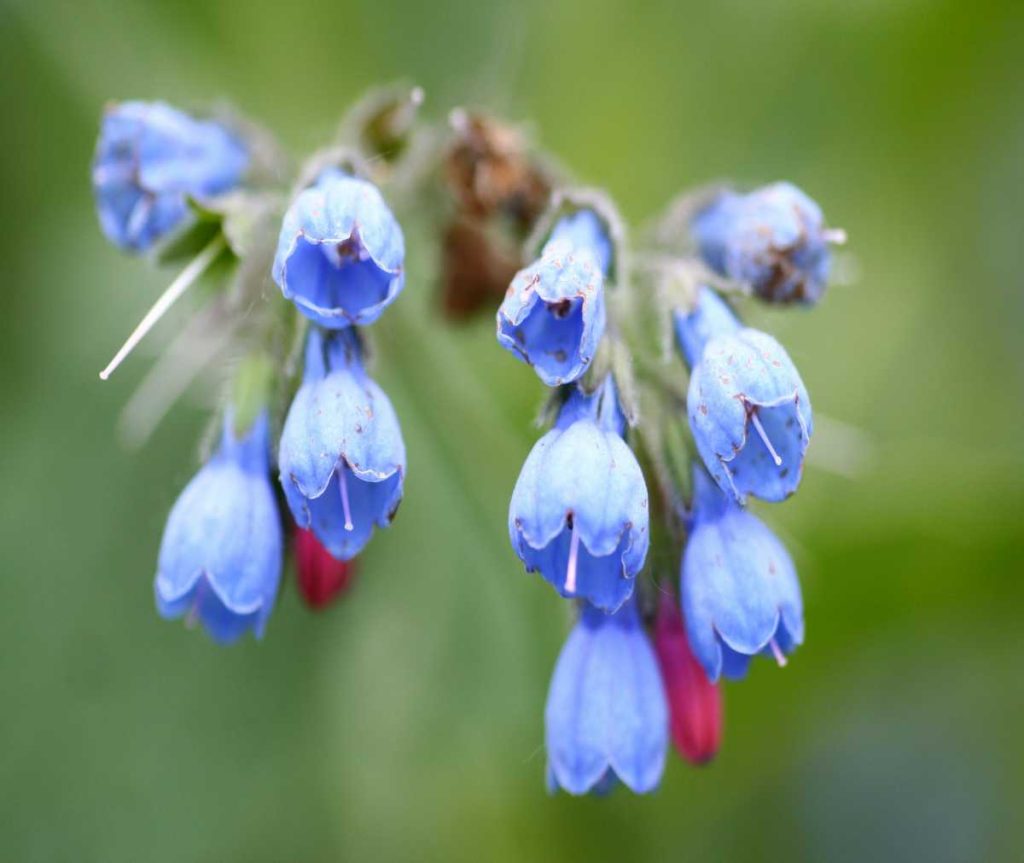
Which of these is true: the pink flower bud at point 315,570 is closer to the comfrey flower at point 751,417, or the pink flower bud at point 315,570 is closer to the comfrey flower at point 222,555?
the comfrey flower at point 222,555

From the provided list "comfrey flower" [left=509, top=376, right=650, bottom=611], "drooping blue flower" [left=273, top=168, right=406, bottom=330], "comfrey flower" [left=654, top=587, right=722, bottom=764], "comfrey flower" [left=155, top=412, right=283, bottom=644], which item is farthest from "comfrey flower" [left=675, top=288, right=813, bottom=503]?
"comfrey flower" [left=155, top=412, right=283, bottom=644]

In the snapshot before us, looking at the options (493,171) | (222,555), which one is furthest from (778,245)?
(222,555)

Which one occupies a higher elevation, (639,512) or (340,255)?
(340,255)

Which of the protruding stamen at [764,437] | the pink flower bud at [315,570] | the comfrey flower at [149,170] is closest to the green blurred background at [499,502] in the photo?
the comfrey flower at [149,170]

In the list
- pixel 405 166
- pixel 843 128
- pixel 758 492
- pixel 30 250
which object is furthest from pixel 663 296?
pixel 30 250

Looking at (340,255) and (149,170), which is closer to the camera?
(340,255)

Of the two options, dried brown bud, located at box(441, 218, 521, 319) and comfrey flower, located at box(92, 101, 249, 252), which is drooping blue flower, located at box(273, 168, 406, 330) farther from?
dried brown bud, located at box(441, 218, 521, 319)

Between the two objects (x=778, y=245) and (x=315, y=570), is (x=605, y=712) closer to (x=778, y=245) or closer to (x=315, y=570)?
(x=315, y=570)
